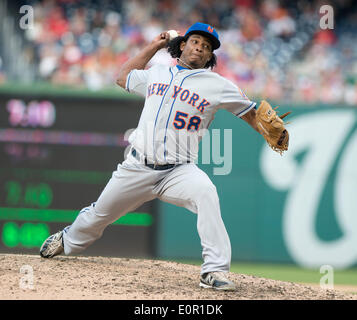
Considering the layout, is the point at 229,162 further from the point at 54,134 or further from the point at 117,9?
the point at 117,9

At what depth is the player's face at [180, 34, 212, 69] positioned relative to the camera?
4098mm

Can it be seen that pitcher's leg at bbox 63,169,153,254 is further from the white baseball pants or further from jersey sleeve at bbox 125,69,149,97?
jersey sleeve at bbox 125,69,149,97

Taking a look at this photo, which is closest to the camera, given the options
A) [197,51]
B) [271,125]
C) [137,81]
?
[271,125]

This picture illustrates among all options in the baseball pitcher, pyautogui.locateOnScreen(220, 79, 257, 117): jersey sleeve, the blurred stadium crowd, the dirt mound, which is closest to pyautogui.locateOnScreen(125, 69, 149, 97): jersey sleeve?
the baseball pitcher

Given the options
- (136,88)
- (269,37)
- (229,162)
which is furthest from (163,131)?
(269,37)

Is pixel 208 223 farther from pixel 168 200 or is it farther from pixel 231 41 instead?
pixel 231 41

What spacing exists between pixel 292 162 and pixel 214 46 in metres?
3.89

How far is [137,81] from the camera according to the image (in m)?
4.27

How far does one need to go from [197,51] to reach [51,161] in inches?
135

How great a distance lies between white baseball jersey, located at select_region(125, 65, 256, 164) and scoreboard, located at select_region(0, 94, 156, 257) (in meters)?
3.07

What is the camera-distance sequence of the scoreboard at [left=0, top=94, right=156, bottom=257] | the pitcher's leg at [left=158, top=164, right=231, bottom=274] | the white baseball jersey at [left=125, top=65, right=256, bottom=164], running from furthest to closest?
the scoreboard at [left=0, top=94, right=156, bottom=257] → the white baseball jersey at [left=125, top=65, right=256, bottom=164] → the pitcher's leg at [left=158, top=164, right=231, bottom=274]

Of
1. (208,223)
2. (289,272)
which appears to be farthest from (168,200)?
(289,272)

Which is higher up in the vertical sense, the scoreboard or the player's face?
the player's face

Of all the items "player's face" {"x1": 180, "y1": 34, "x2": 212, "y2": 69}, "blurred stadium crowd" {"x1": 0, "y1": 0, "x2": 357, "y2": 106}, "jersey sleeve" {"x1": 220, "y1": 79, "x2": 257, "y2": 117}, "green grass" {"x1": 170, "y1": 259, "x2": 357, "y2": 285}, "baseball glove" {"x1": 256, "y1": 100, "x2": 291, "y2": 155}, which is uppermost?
Answer: "blurred stadium crowd" {"x1": 0, "y1": 0, "x2": 357, "y2": 106}
